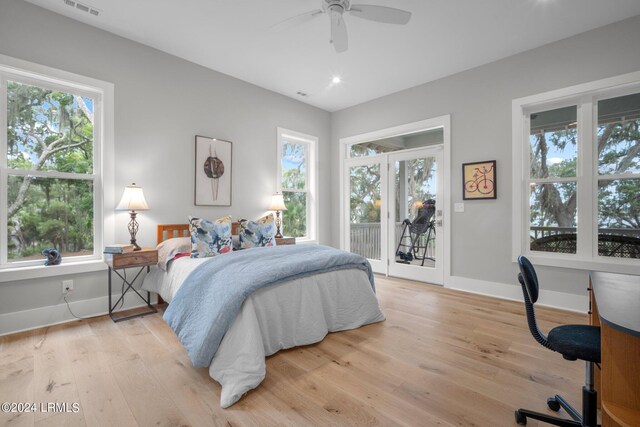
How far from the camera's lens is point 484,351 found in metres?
2.27

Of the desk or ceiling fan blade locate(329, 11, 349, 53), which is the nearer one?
the desk

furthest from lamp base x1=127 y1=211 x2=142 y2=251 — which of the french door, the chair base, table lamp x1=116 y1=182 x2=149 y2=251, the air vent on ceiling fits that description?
the chair base

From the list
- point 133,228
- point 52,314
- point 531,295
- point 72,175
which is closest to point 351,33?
point 531,295

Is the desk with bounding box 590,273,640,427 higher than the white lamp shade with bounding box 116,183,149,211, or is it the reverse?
the white lamp shade with bounding box 116,183,149,211

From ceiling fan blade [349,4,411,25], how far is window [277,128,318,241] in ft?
8.40

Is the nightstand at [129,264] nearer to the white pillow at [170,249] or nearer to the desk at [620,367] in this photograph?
the white pillow at [170,249]

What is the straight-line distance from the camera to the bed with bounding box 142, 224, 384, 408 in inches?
73.5

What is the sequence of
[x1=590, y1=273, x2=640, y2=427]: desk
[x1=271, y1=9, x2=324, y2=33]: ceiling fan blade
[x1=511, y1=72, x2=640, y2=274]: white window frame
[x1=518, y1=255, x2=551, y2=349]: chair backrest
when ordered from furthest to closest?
[x1=511, y1=72, x2=640, y2=274]: white window frame
[x1=271, y1=9, x2=324, y2=33]: ceiling fan blade
[x1=518, y1=255, x2=551, y2=349]: chair backrest
[x1=590, y1=273, x2=640, y2=427]: desk

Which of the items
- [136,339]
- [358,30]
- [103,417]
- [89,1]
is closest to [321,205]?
[358,30]

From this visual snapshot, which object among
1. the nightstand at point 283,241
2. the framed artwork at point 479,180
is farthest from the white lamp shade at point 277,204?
the framed artwork at point 479,180

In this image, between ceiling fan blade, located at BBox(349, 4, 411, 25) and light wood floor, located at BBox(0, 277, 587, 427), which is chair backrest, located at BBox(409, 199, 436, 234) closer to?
light wood floor, located at BBox(0, 277, 587, 427)

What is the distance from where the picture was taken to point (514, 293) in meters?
3.53

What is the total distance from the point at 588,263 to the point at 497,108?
2.01 metres

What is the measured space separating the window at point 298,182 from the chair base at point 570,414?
387 centimetres
